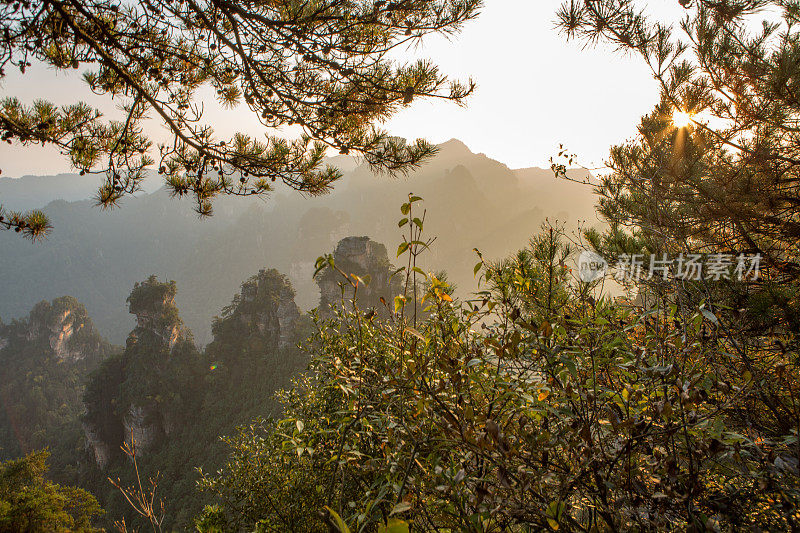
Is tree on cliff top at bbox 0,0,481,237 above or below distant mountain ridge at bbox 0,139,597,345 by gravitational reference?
below

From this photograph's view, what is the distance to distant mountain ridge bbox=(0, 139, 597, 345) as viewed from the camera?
70.0m

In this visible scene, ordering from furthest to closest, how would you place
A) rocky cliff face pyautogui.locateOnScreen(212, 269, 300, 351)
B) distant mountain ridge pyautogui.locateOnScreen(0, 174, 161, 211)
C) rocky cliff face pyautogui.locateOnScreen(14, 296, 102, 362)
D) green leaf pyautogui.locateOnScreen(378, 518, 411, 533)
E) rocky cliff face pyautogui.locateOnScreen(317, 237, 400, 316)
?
distant mountain ridge pyautogui.locateOnScreen(0, 174, 161, 211), rocky cliff face pyautogui.locateOnScreen(14, 296, 102, 362), rocky cliff face pyautogui.locateOnScreen(212, 269, 300, 351), rocky cliff face pyautogui.locateOnScreen(317, 237, 400, 316), green leaf pyautogui.locateOnScreen(378, 518, 411, 533)

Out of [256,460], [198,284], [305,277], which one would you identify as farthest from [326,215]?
[256,460]

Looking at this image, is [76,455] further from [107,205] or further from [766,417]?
[766,417]

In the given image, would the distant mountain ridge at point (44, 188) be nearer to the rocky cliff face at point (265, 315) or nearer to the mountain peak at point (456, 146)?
the mountain peak at point (456, 146)

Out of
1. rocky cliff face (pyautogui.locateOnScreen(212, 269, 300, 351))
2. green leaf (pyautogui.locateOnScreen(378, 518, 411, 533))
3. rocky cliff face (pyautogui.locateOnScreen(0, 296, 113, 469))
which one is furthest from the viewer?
rocky cliff face (pyautogui.locateOnScreen(0, 296, 113, 469))

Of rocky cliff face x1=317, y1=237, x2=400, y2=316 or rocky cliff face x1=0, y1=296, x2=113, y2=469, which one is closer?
rocky cliff face x1=317, y1=237, x2=400, y2=316

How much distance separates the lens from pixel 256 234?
82.2 metres

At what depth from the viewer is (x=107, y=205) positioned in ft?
9.91

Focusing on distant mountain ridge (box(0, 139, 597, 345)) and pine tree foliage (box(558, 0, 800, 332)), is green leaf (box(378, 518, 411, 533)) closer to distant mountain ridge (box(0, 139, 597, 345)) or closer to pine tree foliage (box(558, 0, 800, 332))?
pine tree foliage (box(558, 0, 800, 332))

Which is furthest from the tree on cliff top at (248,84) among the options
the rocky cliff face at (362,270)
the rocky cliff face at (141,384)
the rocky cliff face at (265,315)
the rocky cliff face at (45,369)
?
the rocky cliff face at (45,369)

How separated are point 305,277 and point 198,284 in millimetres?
30022

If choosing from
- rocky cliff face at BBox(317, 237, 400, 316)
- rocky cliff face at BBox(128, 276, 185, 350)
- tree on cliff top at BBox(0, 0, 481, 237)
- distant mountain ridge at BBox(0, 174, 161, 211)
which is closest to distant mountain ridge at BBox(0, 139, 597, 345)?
rocky cliff face at BBox(317, 237, 400, 316)

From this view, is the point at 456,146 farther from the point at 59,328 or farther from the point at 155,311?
the point at 59,328
